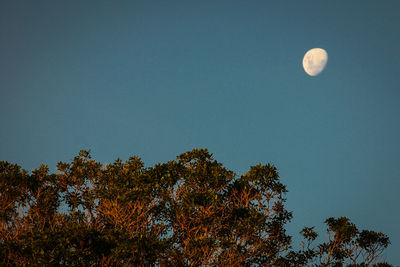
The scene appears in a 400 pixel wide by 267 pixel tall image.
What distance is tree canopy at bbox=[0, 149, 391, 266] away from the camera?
14836 mm

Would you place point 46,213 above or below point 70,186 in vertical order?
below

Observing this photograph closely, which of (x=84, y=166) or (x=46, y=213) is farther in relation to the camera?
(x=84, y=166)

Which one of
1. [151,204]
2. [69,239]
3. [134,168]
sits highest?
[134,168]

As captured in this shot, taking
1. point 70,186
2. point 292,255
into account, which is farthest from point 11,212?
point 292,255

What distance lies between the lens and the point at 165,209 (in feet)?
57.4

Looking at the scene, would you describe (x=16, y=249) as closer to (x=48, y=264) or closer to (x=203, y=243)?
(x=48, y=264)

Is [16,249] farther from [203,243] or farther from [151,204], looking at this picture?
[203,243]

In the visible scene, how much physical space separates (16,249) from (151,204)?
605 cm

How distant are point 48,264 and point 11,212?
735 centimetres

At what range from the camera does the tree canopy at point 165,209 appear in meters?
14.8

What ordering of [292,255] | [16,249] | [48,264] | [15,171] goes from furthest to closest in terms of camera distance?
[292,255] → [15,171] → [16,249] → [48,264]

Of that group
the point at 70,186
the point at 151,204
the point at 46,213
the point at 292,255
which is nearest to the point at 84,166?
the point at 70,186

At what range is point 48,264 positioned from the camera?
12.0m

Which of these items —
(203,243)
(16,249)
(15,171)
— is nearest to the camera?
(16,249)
